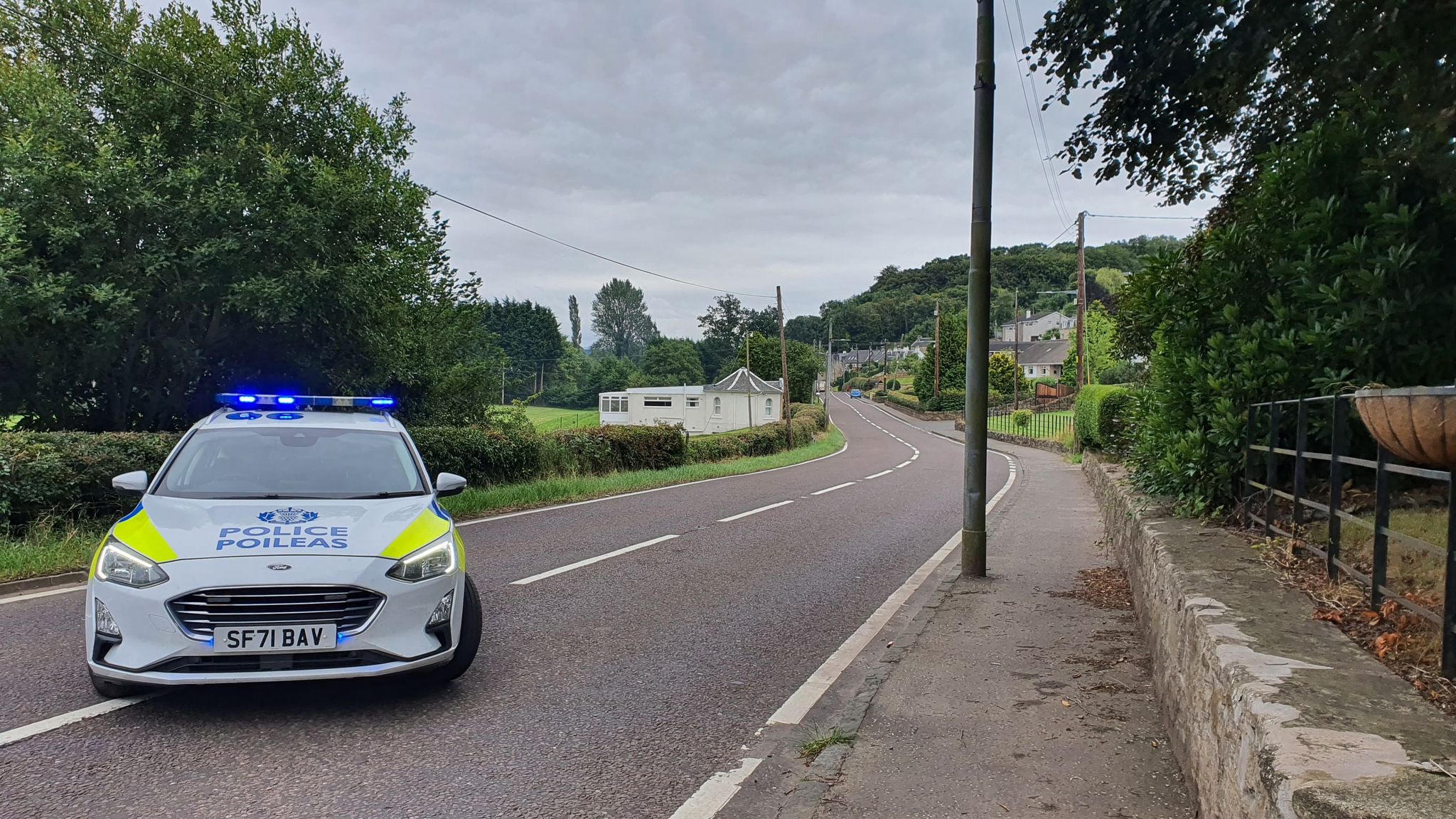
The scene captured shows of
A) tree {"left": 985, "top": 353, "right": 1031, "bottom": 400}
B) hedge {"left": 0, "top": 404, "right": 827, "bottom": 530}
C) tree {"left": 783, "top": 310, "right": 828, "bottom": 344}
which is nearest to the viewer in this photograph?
Answer: hedge {"left": 0, "top": 404, "right": 827, "bottom": 530}

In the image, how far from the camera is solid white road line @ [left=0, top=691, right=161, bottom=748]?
165 inches

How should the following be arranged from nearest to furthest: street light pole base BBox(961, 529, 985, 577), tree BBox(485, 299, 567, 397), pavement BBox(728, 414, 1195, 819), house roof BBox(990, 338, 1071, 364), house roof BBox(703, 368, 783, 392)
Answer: pavement BBox(728, 414, 1195, 819), street light pole base BBox(961, 529, 985, 577), house roof BBox(703, 368, 783, 392), house roof BBox(990, 338, 1071, 364), tree BBox(485, 299, 567, 397)

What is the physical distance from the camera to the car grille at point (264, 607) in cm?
432

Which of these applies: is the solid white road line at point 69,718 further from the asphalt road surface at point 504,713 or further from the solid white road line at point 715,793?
the solid white road line at point 715,793

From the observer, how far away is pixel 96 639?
14.6ft

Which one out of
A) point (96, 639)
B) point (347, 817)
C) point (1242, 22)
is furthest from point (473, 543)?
point (1242, 22)

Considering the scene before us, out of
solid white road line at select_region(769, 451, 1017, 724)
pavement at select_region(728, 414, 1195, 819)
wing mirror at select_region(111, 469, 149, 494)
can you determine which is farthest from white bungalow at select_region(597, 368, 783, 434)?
wing mirror at select_region(111, 469, 149, 494)

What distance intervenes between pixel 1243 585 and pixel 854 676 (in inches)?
90.5

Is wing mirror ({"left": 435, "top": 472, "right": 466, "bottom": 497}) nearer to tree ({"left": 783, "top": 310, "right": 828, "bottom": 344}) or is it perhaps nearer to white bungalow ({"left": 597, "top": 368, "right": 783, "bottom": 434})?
white bungalow ({"left": 597, "top": 368, "right": 783, "bottom": 434})

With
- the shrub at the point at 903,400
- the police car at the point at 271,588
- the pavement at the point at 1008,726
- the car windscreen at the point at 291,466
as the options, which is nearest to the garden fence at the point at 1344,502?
the pavement at the point at 1008,726

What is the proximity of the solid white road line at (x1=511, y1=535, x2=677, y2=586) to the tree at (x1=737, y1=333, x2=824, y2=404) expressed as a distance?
2884 inches

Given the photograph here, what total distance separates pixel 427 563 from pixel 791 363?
9381 cm

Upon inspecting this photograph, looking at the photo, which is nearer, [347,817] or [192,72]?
[347,817]

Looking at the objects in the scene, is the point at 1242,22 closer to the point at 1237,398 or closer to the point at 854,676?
the point at 1237,398
